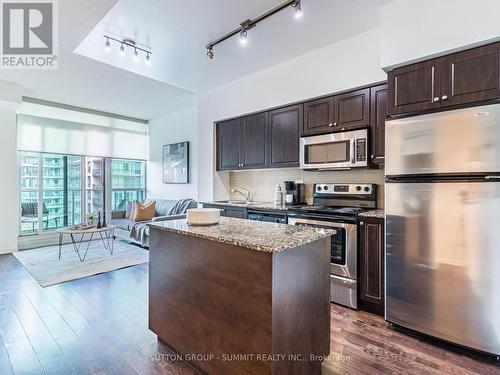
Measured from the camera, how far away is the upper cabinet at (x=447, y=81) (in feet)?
6.50

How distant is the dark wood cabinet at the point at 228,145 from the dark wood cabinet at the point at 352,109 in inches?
65.7

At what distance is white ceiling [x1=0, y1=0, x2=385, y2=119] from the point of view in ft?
8.26

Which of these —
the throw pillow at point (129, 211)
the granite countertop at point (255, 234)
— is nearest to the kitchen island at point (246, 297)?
the granite countertop at point (255, 234)

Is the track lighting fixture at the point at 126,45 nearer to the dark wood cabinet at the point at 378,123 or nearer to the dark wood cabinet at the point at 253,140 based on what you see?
the dark wood cabinet at the point at 253,140

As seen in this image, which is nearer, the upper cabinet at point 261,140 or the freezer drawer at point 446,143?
the freezer drawer at point 446,143

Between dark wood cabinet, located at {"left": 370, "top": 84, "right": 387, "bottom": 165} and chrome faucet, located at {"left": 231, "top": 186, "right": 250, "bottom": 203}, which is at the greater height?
dark wood cabinet, located at {"left": 370, "top": 84, "right": 387, "bottom": 165}

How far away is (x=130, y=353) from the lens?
204cm

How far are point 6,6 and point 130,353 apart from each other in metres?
3.26

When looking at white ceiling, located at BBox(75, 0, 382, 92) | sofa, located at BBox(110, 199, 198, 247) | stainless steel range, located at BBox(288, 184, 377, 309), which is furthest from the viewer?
sofa, located at BBox(110, 199, 198, 247)

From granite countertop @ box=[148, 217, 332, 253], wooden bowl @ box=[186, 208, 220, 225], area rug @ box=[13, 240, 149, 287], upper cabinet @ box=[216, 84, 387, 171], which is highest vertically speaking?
upper cabinet @ box=[216, 84, 387, 171]

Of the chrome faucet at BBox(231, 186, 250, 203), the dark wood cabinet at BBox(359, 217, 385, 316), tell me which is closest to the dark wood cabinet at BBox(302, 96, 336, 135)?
the dark wood cabinet at BBox(359, 217, 385, 316)

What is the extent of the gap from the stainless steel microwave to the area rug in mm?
3042

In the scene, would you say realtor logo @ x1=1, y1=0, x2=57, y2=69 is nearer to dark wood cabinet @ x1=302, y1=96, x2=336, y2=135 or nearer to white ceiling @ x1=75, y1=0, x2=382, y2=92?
white ceiling @ x1=75, y1=0, x2=382, y2=92

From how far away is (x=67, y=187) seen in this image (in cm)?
593
